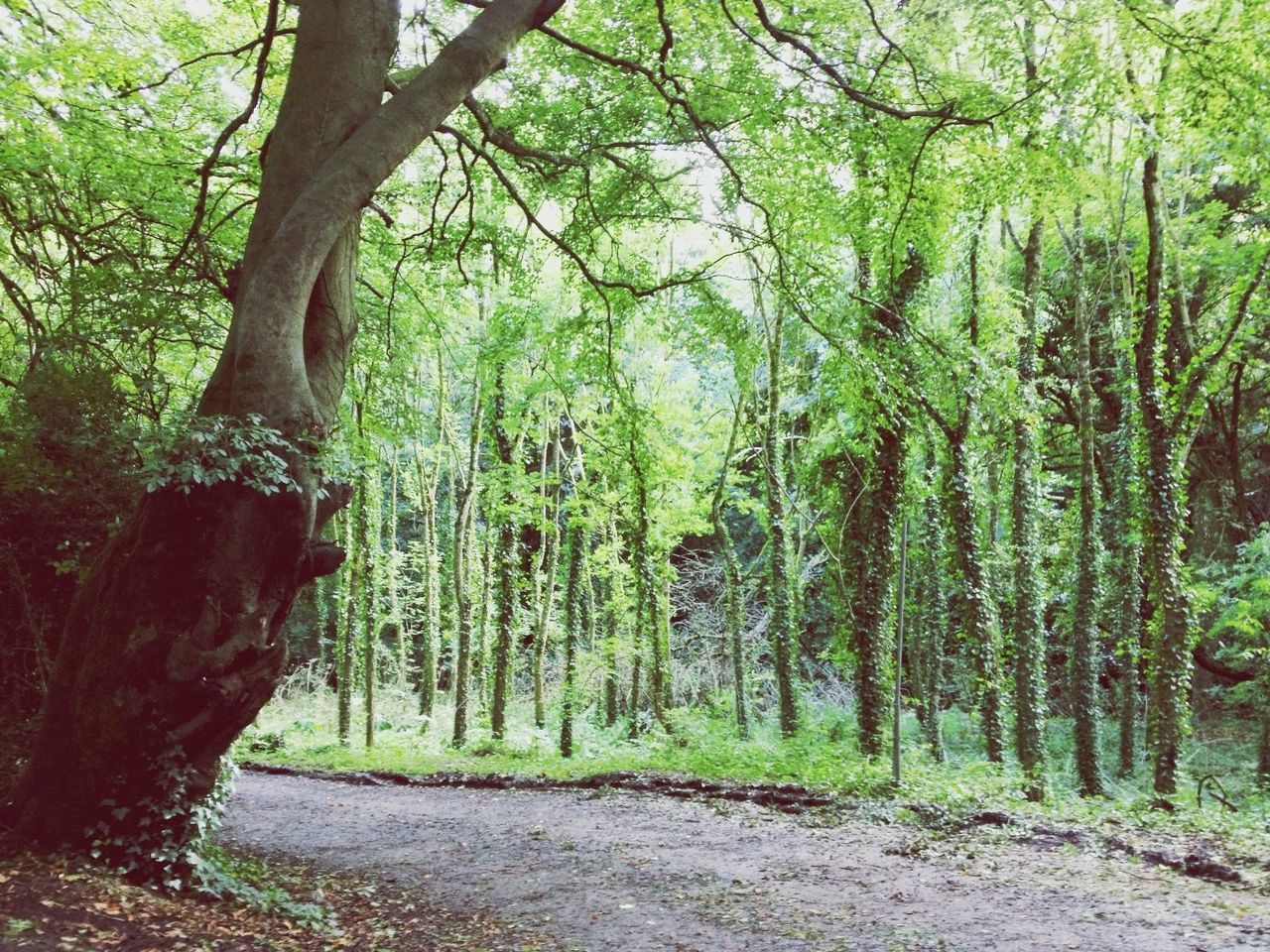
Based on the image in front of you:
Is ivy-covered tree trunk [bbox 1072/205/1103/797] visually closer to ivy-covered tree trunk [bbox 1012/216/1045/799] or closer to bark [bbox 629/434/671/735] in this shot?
ivy-covered tree trunk [bbox 1012/216/1045/799]

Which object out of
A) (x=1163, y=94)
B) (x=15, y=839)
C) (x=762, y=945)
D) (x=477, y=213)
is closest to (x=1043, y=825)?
(x=762, y=945)

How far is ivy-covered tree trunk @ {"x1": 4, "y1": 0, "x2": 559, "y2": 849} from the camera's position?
4.59 m

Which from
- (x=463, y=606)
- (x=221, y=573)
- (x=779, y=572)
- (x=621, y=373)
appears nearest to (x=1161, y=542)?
(x=779, y=572)

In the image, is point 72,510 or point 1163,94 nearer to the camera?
point 72,510

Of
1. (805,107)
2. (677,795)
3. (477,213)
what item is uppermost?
(477,213)

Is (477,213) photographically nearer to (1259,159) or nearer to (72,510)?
(72,510)

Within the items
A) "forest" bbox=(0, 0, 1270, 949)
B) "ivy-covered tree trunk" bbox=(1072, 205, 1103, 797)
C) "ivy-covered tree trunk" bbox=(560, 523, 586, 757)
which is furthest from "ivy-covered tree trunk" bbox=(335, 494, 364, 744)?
"ivy-covered tree trunk" bbox=(1072, 205, 1103, 797)

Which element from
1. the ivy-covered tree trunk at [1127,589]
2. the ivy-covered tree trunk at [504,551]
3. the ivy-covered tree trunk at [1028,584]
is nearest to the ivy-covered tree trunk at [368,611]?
the ivy-covered tree trunk at [504,551]

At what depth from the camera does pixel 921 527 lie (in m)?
17.3

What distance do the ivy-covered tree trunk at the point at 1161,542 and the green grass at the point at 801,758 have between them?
0.79m

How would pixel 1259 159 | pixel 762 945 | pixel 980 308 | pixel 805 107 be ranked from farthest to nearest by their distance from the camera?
pixel 980 308
pixel 1259 159
pixel 805 107
pixel 762 945

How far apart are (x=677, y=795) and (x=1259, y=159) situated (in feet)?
33.7

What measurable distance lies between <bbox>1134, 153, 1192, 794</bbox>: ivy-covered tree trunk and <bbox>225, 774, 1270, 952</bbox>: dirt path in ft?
15.2

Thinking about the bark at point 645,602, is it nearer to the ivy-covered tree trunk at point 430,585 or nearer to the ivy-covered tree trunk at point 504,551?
the ivy-covered tree trunk at point 504,551
